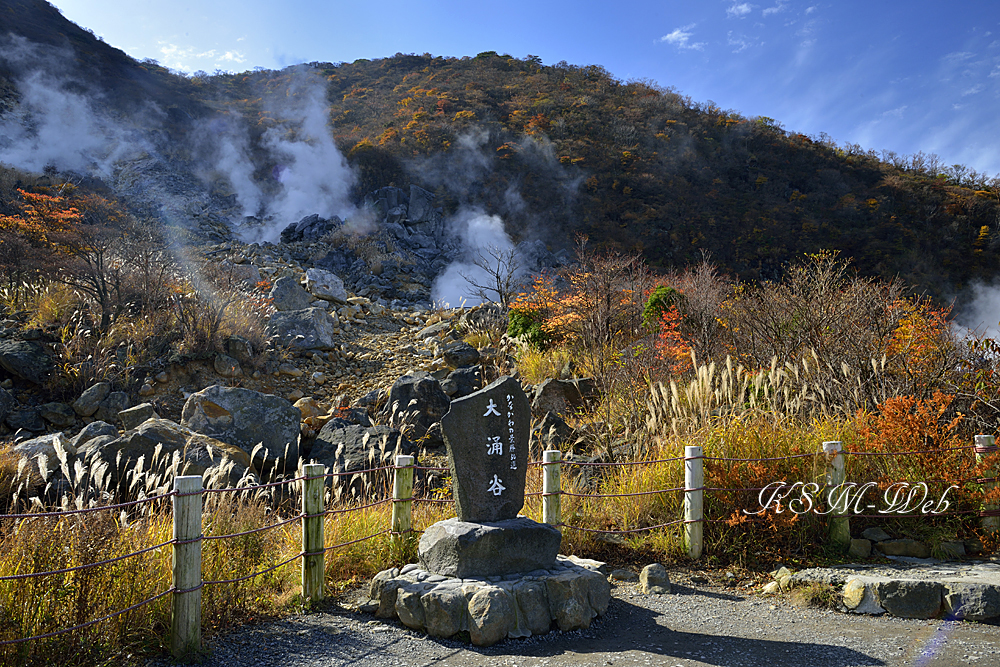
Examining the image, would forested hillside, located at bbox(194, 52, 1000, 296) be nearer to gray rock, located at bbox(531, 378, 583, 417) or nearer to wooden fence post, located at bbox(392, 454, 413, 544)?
gray rock, located at bbox(531, 378, 583, 417)

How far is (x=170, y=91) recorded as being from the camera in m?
32.5

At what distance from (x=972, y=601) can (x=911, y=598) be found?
1.07ft

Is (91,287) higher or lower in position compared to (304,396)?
higher

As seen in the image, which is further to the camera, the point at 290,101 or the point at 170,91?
the point at 290,101

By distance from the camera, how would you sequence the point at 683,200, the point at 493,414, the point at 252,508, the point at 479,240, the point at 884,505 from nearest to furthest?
the point at 493,414, the point at 252,508, the point at 884,505, the point at 479,240, the point at 683,200

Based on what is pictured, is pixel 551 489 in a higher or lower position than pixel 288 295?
lower

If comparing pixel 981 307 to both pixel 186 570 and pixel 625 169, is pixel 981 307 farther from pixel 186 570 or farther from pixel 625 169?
pixel 186 570

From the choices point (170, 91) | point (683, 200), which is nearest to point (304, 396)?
point (683, 200)

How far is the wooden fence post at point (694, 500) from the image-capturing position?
15.8 ft

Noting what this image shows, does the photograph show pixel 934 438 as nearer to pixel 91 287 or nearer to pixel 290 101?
pixel 91 287

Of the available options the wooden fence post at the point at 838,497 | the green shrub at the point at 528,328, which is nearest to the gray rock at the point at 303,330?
the green shrub at the point at 528,328

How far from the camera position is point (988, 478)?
4723 millimetres

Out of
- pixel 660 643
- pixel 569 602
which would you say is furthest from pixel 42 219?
pixel 660 643

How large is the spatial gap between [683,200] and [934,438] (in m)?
22.7
